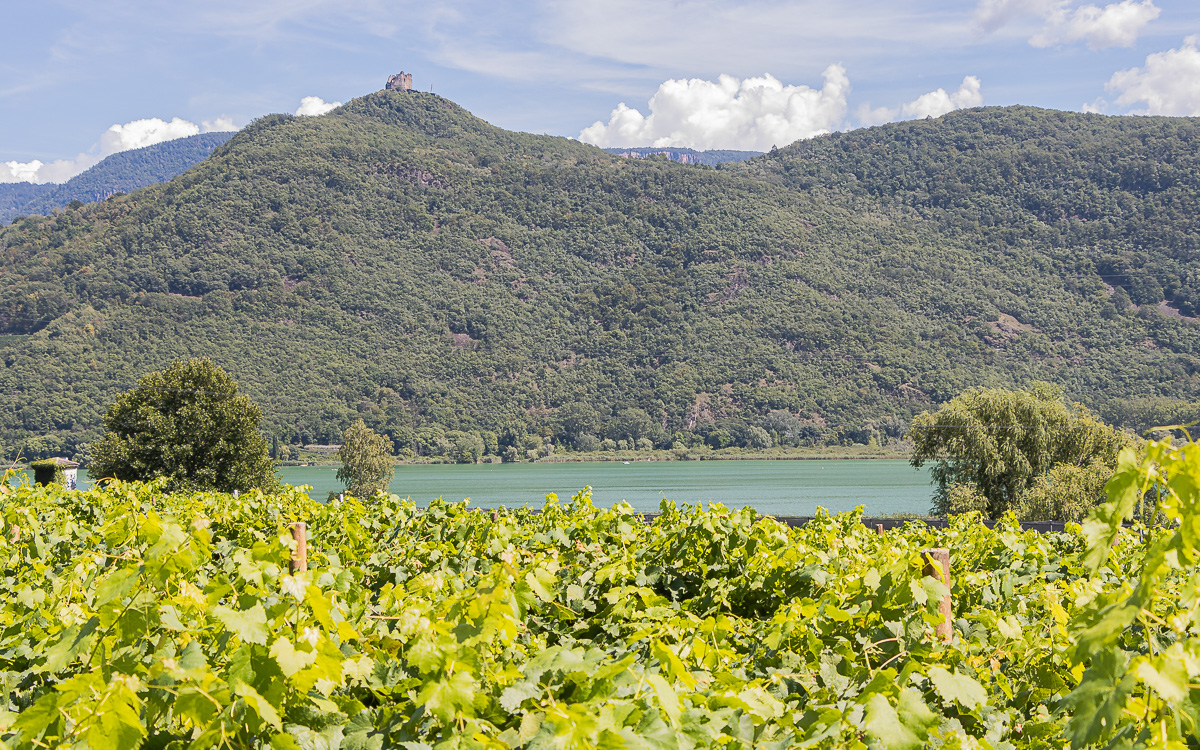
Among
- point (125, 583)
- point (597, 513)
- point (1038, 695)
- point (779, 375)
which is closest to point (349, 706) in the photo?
point (125, 583)

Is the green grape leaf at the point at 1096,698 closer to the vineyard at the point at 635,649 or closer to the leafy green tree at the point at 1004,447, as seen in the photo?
the vineyard at the point at 635,649

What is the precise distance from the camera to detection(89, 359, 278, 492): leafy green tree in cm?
2833

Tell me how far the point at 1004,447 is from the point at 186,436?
28.0 m

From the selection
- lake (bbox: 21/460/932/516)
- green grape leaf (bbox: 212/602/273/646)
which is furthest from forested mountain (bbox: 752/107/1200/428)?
green grape leaf (bbox: 212/602/273/646)

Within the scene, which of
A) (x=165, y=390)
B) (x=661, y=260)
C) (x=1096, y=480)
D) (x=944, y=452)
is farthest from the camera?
(x=661, y=260)

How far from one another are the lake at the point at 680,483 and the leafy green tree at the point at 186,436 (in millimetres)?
12253

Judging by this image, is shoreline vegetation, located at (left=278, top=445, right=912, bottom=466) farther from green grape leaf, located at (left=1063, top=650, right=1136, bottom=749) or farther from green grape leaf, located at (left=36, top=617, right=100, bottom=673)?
green grape leaf, located at (left=1063, top=650, right=1136, bottom=749)

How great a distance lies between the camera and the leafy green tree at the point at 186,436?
28.3 meters

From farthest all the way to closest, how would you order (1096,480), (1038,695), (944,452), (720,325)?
(720,325) < (944,452) < (1096,480) < (1038,695)

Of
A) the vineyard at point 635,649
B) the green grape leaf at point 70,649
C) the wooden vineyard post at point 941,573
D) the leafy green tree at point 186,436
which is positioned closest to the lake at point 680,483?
the leafy green tree at point 186,436

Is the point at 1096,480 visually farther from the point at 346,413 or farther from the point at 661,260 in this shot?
the point at 661,260

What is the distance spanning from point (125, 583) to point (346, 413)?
295 feet

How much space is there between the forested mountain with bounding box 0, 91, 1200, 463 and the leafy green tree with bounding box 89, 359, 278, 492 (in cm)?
3411

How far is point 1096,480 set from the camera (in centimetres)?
2670
